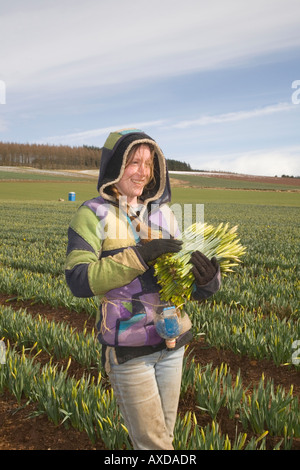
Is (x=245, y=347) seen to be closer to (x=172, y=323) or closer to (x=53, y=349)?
(x=53, y=349)

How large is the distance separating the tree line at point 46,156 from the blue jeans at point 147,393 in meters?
112

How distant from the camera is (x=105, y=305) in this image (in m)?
2.12

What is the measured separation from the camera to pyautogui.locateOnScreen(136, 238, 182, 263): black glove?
6.68ft

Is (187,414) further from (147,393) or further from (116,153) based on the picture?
(116,153)

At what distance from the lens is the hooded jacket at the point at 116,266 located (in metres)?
2.00

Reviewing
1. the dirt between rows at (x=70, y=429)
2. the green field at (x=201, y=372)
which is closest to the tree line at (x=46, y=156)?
the green field at (x=201, y=372)

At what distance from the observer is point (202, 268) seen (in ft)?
7.04

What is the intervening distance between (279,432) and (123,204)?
200cm

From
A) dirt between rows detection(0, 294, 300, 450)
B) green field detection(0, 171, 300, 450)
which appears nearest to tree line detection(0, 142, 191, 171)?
green field detection(0, 171, 300, 450)

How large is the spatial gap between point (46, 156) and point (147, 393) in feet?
380

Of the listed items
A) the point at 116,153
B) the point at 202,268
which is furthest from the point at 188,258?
the point at 116,153

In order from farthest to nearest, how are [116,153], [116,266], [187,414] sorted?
1. [187,414]
2. [116,153]
3. [116,266]

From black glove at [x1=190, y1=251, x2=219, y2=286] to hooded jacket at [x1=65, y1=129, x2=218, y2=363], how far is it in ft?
0.21

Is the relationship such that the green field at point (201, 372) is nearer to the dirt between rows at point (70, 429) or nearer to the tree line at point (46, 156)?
the dirt between rows at point (70, 429)
